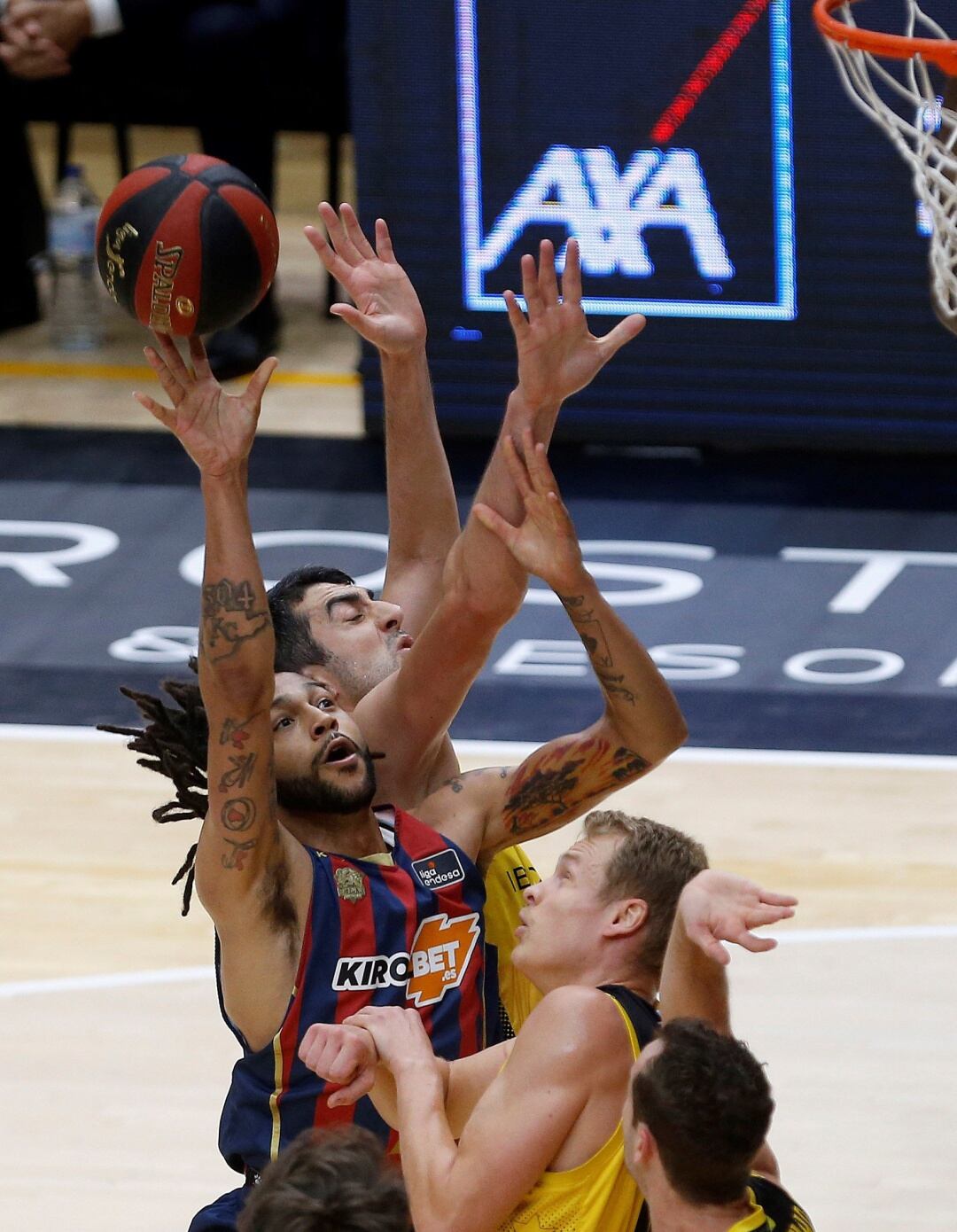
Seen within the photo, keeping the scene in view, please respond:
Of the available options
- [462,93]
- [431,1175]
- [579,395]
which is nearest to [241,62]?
[462,93]

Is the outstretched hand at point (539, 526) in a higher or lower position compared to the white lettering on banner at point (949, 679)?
higher

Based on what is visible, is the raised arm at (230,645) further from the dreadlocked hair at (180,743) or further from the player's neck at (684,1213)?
the player's neck at (684,1213)

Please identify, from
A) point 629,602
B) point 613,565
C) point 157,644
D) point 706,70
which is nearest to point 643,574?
point 613,565

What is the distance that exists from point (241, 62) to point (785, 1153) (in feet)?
22.3

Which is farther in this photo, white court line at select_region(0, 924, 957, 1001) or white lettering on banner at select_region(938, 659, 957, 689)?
white lettering on banner at select_region(938, 659, 957, 689)

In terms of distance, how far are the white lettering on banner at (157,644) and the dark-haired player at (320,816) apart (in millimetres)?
4125

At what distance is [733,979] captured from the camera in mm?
6215

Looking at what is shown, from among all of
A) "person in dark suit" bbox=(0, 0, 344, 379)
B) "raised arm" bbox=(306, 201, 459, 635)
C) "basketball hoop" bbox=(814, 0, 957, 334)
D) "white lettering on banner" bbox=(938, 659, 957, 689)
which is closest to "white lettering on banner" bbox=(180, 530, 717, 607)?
"white lettering on banner" bbox=(938, 659, 957, 689)

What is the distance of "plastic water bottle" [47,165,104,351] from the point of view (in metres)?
11.7

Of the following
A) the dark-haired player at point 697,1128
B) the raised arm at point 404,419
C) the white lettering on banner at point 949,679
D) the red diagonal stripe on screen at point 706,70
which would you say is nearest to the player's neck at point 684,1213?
the dark-haired player at point 697,1128

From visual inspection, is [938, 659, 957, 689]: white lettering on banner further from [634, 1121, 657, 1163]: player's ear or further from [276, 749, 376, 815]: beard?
[634, 1121, 657, 1163]: player's ear

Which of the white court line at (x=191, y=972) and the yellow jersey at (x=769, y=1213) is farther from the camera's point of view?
the white court line at (x=191, y=972)

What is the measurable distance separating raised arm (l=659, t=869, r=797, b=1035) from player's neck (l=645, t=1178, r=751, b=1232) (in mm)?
288

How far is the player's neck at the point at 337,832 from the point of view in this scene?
157 inches
